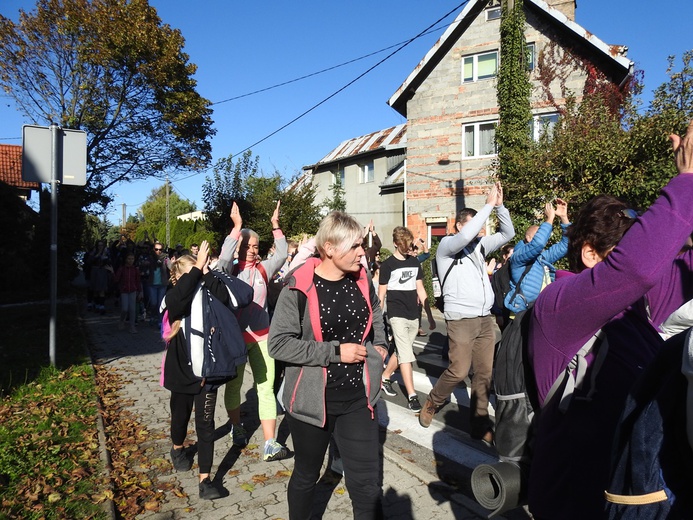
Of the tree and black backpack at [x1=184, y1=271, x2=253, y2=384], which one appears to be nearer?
black backpack at [x1=184, y1=271, x2=253, y2=384]

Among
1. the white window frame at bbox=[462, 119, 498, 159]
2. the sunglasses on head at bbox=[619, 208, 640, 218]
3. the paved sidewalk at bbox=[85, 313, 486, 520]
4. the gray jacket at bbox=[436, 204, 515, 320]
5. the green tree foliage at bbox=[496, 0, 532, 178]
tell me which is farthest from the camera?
the white window frame at bbox=[462, 119, 498, 159]

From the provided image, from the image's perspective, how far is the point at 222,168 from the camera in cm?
2920

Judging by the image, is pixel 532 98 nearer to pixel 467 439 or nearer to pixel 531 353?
pixel 467 439

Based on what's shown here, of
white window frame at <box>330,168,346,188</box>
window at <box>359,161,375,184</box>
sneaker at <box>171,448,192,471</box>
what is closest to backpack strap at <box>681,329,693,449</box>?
sneaker at <box>171,448,192,471</box>

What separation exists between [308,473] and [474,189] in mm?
18692

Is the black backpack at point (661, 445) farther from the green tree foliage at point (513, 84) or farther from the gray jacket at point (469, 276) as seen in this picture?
the green tree foliage at point (513, 84)

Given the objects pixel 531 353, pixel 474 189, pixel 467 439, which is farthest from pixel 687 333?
pixel 474 189

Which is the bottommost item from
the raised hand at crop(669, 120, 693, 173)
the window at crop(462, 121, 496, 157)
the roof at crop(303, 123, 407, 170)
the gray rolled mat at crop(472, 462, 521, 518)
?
the gray rolled mat at crop(472, 462, 521, 518)

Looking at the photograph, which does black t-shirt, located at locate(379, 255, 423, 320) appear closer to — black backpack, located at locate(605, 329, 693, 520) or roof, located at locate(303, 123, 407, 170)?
black backpack, located at locate(605, 329, 693, 520)

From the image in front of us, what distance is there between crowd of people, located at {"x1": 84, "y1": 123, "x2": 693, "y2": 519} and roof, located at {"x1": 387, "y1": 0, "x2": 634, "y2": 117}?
1518 centimetres

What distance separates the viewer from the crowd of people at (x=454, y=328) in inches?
66.2

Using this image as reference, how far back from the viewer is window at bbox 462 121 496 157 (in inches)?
804

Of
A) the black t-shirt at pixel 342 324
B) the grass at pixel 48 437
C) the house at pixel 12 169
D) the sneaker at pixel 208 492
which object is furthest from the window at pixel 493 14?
the house at pixel 12 169

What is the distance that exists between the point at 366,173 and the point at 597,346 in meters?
29.1
